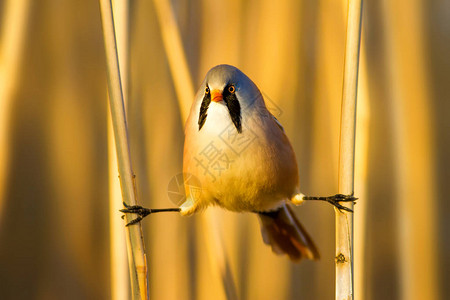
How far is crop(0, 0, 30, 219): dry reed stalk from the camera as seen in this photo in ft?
5.24

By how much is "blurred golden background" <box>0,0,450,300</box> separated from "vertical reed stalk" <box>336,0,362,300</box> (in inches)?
13.7

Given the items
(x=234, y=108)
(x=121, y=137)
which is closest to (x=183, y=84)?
(x=121, y=137)

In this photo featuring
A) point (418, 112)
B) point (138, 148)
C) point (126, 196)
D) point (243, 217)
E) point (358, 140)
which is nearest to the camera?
point (126, 196)

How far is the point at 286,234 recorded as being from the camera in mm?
1184

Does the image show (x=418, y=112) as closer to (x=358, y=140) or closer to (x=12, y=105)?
(x=358, y=140)

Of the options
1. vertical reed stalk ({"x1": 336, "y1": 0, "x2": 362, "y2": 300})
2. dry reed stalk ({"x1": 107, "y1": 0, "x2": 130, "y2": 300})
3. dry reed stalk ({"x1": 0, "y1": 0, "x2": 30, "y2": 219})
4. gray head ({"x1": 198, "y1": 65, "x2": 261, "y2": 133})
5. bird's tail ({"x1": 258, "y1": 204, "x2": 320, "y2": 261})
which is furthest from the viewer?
dry reed stalk ({"x1": 0, "y1": 0, "x2": 30, "y2": 219})

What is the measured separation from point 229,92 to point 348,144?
0.94 ft

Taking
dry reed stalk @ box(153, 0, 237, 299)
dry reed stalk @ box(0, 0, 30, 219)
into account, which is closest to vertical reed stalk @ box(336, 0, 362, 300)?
dry reed stalk @ box(153, 0, 237, 299)

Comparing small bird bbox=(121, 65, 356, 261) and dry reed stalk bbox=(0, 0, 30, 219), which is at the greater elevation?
dry reed stalk bbox=(0, 0, 30, 219)

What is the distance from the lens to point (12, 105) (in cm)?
179

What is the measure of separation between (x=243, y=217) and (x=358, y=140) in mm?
428

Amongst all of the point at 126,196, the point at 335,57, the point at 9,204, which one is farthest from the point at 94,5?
the point at 126,196

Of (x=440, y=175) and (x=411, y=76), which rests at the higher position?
(x=411, y=76)

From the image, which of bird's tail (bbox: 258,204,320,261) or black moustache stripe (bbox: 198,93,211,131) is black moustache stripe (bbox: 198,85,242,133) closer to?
black moustache stripe (bbox: 198,93,211,131)
